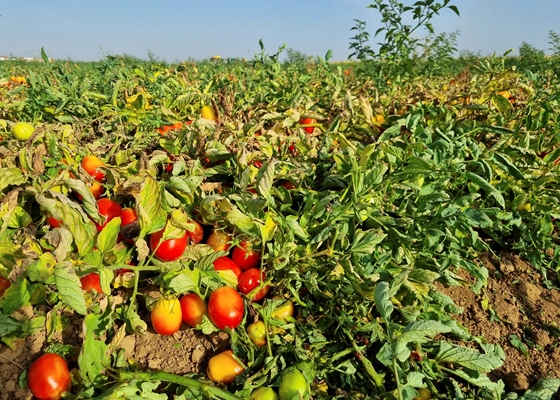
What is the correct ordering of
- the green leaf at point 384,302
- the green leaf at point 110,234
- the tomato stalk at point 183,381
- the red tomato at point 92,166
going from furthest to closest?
the red tomato at point 92,166
the green leaf at point 110,234
the tomato stalk at point 183,381
the green leaf at point 384,302

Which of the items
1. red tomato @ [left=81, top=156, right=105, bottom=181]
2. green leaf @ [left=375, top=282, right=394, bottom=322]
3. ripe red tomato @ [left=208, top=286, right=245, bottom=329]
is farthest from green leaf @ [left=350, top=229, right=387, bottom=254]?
red tomato @ [left=81, top=156, right=105, bottom=181]

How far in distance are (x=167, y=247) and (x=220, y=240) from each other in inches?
9.4

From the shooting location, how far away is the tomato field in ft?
4.48

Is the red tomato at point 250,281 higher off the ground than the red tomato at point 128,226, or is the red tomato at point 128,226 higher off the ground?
the red tomato at point 128,226

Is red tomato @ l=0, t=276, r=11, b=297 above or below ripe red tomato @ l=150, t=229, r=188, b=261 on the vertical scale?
below

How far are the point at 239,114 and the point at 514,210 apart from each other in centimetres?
160

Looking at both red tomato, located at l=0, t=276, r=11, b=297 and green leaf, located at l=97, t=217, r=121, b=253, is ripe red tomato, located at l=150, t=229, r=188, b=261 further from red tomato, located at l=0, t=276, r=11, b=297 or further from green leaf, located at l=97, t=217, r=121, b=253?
red tomato, located at l=0, t=276, r=11, b=297

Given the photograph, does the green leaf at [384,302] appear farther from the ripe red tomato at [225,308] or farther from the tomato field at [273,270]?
the ripe red tomato at [225,308]

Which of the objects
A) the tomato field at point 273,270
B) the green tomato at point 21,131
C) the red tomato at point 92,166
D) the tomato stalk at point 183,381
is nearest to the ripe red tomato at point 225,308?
the tomato field at point 273,270

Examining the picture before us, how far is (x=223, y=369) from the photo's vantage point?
1.44m

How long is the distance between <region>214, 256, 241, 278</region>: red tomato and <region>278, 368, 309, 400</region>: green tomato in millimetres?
469

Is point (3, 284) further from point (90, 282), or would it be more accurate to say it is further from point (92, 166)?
point (92, 166)

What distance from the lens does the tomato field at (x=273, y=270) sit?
4.48ft

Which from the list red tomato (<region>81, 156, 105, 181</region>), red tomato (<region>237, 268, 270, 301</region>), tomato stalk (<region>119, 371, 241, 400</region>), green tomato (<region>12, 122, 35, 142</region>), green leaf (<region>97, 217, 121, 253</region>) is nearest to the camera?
tomato stalk (<region>119, 371, 241, 400</region>)
